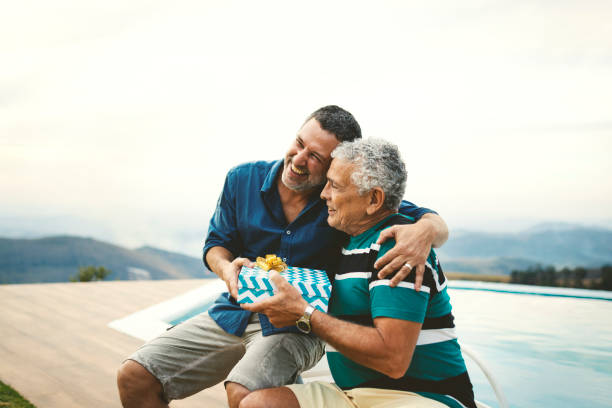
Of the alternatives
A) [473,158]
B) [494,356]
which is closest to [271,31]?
[473,158]

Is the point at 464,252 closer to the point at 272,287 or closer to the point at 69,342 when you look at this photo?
the point at 69,342

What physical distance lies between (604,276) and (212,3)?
11624 mm

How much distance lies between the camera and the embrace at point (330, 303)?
1.32 metres

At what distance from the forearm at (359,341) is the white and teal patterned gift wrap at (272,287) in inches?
2.8

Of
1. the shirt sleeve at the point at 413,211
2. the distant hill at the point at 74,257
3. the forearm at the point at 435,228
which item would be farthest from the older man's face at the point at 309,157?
the distant hill at the point at 74,257

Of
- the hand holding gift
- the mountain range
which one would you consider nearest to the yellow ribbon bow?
the hand holding gift

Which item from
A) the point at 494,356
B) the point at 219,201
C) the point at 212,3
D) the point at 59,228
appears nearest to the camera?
the point at 219,201

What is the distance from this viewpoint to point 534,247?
15.7 metres

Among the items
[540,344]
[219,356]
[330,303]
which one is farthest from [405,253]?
[540,344]

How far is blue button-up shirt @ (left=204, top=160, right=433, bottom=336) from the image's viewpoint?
1799 mm

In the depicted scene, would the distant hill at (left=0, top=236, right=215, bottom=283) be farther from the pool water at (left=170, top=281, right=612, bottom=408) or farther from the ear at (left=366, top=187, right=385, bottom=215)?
the ear at (left=366, top=187, right=385, bottom=215)

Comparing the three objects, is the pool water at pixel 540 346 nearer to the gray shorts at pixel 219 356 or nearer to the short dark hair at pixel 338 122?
the gray shorts at pixel 219 356

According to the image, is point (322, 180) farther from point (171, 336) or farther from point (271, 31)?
point (271, 31)

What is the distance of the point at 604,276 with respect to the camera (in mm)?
8977
